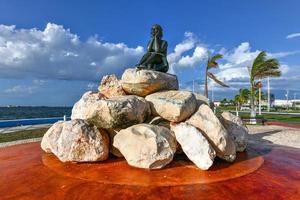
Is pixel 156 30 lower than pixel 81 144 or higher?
higher

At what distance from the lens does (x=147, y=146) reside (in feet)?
17.5

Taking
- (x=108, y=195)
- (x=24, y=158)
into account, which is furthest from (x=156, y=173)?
(x=24, y=158)

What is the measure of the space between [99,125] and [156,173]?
2083 millimetres

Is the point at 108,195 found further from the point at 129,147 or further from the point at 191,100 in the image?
the point at 191,100

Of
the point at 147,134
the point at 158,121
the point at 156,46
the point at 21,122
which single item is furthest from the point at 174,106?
the point at 21,122

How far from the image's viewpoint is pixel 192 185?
4656mm

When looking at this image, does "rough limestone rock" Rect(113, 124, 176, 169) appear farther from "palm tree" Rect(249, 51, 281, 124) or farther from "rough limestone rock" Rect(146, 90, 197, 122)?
"palm tree" Rect(249, 51, 281, 124)

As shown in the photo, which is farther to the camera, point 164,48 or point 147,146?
point 164,48

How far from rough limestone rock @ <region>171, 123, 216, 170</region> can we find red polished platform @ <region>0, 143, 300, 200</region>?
0.23m

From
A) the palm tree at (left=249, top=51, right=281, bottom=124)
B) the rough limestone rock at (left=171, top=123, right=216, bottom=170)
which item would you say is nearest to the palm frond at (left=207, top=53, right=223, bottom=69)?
the palm tree at (left=249, top=51, right=281, bottom=124)

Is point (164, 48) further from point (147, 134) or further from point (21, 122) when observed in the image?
point (21, 122)

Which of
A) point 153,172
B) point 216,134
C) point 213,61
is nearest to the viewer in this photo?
point 153,172

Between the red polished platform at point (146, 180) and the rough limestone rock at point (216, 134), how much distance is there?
33 centimetres

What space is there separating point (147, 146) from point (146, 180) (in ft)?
2.57
